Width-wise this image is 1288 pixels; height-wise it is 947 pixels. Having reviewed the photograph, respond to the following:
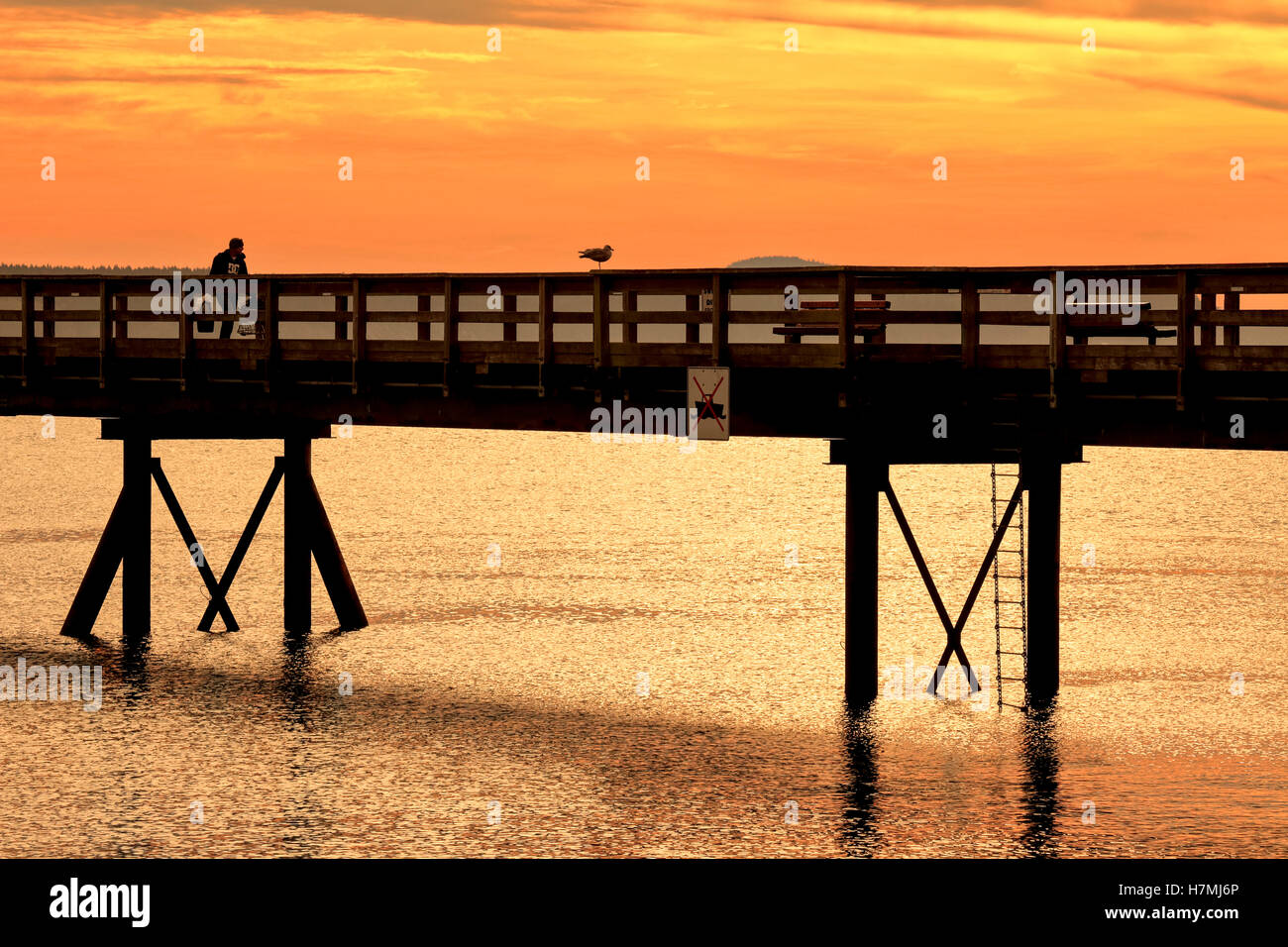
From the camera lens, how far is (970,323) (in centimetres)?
2022

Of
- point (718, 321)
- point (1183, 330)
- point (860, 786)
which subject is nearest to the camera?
point (1183, 330)

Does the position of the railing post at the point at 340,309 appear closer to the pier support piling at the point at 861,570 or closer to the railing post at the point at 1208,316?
the pier support piling at the point at 861,570

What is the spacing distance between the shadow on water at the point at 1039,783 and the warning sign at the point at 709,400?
516 centimetres

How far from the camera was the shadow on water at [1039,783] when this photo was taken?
1739 cm

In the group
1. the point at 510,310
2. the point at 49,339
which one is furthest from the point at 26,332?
the point at 510,310

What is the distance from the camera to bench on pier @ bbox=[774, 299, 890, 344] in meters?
20.5

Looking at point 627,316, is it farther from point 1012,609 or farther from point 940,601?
point 1012,609

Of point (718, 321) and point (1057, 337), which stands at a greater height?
point (718, 321)

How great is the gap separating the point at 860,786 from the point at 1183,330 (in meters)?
5.96

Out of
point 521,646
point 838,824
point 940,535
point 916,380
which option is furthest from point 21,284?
point 940,535

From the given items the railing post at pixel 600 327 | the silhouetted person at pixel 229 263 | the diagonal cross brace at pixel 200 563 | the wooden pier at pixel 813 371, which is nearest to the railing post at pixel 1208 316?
the wooden pier at pixel 813 371

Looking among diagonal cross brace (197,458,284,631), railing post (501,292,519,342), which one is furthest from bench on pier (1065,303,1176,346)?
diagonal cross brace (197,458,284,631)

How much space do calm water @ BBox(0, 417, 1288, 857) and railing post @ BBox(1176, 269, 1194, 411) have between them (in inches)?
171

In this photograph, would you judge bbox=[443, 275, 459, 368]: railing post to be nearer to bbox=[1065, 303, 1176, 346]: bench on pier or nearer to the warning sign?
the warning sign
